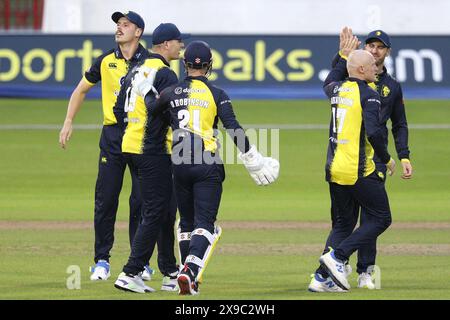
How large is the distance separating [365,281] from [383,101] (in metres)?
1.63

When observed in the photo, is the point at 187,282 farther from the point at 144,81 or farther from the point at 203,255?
the point at 144,81

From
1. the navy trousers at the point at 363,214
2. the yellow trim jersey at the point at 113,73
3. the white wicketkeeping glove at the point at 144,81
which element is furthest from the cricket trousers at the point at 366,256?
the yellow trim jersey at the point at 113,73

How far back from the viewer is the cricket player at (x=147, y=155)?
1099cm

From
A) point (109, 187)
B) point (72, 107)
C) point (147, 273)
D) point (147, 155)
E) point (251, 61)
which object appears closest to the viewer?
point (147, 155)

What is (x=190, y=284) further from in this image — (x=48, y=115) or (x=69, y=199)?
(x=48, y=115)

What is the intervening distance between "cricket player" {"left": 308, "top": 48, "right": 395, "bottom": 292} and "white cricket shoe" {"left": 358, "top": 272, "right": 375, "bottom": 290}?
0.86 ft

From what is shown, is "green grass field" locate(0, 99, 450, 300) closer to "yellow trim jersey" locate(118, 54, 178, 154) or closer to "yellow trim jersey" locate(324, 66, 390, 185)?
"yellow trim jersey" locate(324, 66, 390, 185)

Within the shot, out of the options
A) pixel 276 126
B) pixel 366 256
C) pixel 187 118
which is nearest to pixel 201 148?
pixel 187 118

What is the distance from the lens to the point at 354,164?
1099 cm

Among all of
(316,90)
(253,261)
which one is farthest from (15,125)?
(253,261)
